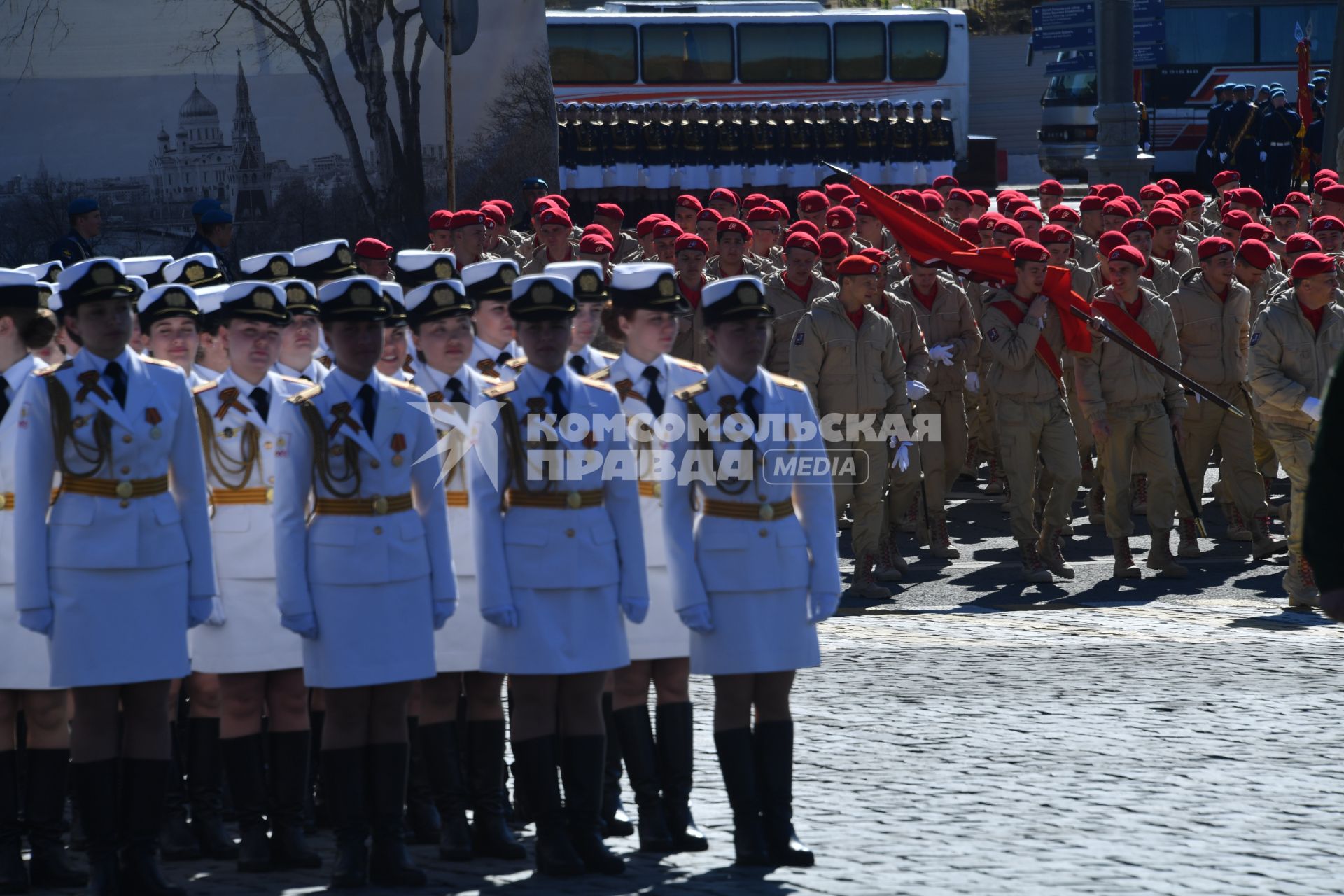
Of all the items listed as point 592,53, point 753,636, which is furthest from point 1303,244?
point 592,53

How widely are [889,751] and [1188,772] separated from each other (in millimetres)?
1133

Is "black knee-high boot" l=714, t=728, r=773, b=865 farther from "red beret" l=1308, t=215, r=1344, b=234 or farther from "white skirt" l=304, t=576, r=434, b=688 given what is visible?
"red beret" l=1308, t=215, r=1344, b=234

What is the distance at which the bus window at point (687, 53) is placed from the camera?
118 feet

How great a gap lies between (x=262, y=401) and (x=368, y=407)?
655 mm

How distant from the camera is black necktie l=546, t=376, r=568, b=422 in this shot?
6414 millimetres

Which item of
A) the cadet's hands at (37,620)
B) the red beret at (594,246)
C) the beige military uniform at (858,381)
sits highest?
the red beret at (594,246)

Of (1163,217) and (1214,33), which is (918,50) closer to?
(1214,33)

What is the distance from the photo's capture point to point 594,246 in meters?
13.5

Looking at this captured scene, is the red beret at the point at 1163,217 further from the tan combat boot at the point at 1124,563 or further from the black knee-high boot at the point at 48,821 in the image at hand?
the black knee-high boot at the point at 48,821

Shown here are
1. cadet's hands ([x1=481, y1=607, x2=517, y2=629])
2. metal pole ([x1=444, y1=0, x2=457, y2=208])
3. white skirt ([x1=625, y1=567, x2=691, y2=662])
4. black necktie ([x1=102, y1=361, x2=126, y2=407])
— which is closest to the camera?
black necktie ([x1=102, y1=361, x2=126, y2=407])

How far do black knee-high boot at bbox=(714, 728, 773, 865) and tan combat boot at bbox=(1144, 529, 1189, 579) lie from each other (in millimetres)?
6420

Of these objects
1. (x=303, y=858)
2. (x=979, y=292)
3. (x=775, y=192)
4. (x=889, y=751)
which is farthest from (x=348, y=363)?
(x=775, y=192)

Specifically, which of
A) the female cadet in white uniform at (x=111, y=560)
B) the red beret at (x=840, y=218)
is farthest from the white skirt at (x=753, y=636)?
the red beret at (x=840, y=218)

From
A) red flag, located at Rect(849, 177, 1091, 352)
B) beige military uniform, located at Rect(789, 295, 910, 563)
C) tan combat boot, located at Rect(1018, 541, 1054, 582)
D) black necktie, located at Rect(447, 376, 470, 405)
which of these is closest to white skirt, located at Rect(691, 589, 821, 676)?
black necktie, located at Rect(447, 376, 470, 405)
